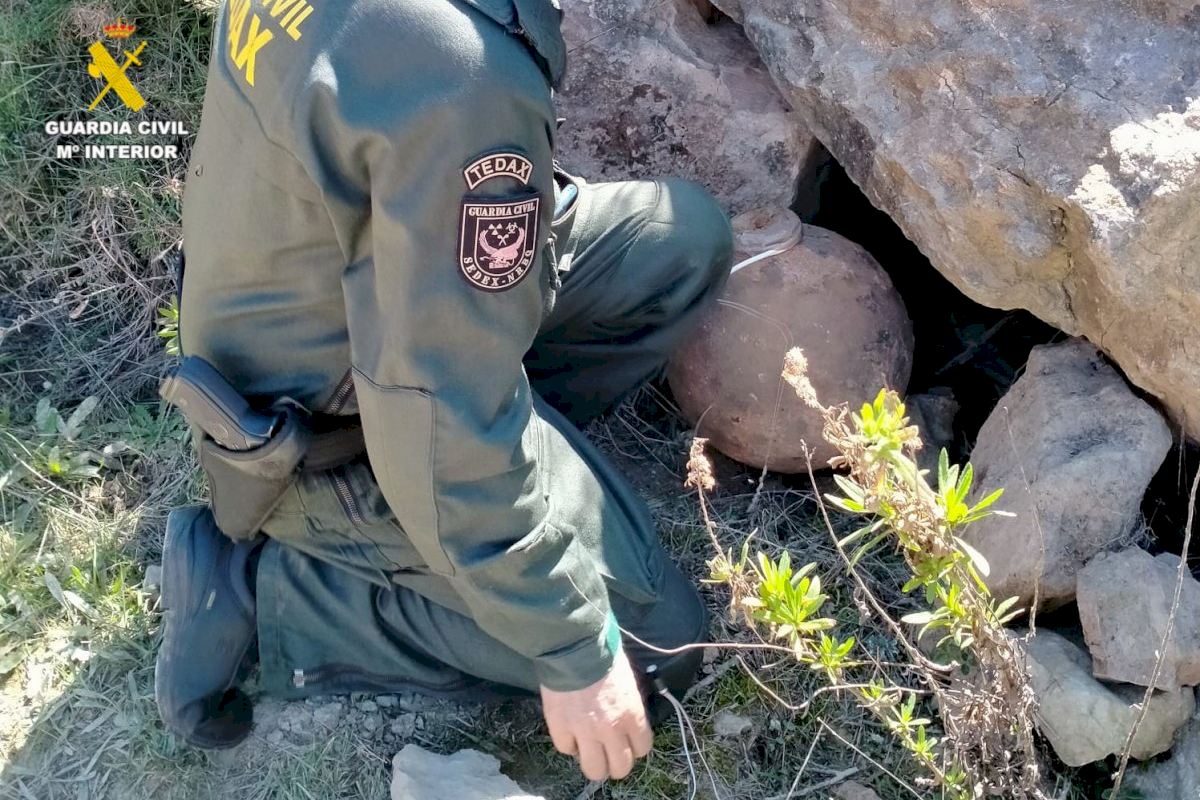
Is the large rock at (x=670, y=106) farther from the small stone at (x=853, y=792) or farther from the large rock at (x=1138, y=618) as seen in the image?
the small stone at (x=853, y=792)

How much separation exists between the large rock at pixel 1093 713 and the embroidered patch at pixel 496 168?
46.3 inches

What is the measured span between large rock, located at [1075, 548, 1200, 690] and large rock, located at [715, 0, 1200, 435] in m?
0.31

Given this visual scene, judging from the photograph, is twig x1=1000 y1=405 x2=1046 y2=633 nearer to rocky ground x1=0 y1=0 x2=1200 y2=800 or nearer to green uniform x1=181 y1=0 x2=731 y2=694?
rocky ground x1=0 y1=0 x2=1200 y2=800

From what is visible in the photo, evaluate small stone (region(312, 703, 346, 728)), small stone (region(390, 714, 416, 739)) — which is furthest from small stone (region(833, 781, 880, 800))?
small stone (region(312, 703, 346, 728))

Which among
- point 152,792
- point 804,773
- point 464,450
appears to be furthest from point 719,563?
point 152,792

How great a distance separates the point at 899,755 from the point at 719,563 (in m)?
0.71

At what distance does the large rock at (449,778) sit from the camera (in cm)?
202

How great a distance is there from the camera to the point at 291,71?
1575 millimetres

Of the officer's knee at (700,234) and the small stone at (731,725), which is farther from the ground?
the officer's knee at (700,234)

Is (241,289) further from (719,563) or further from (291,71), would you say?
(719,563)

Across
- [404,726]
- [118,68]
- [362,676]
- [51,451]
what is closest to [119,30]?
[118,68]

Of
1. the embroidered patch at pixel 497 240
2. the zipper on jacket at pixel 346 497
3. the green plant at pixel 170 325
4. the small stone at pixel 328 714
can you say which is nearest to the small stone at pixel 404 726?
the small stone at pixel 328 714

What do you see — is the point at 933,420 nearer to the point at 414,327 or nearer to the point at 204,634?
the point at 414,327

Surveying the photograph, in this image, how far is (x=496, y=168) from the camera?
1.56m
